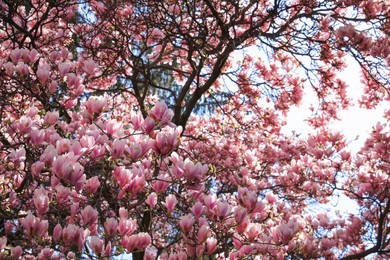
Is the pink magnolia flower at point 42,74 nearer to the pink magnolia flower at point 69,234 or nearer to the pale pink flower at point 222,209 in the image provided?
the pink magnolia flower at point 69,234

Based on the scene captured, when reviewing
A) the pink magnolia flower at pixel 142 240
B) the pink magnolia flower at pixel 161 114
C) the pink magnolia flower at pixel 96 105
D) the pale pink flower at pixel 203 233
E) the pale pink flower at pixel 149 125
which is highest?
the pink magnolia flower at pixel 96 105

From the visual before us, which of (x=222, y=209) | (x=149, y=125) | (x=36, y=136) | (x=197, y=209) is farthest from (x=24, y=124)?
(x=222, y=209)

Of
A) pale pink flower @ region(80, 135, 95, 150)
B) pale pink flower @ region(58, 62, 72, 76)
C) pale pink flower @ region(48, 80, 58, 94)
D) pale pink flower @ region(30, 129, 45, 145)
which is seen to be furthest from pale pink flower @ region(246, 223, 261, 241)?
pale pink flower @ region(58, 62, 72, 76)

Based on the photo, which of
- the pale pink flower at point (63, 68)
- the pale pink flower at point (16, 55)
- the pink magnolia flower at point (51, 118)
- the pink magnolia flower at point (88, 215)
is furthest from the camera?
the pale pink flower at point (63, 68)

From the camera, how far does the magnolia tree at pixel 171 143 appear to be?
6.95ft

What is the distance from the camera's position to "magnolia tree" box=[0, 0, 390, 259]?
2.12m

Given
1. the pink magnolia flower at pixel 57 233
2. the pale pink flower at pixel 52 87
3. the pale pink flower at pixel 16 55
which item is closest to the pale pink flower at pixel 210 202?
the pink magnolia flower at pixel 57 233

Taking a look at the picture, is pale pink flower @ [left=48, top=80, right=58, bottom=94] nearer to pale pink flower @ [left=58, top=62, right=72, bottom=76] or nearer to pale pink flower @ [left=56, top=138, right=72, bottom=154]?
pale pink flower @ [left=58, top=62, right=72, bottom=76]

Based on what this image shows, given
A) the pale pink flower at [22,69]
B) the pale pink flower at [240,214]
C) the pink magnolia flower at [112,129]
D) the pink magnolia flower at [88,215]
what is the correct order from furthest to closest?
1. the pale pink flower at [22,69]
2. the pink magnolia flower at [112,129]
3. the pale pink flower at [240,214]
4. the pink magnolia flower at [88,215]

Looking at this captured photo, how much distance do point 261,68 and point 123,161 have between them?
3928 mm

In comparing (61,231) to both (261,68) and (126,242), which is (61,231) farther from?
(261,68)

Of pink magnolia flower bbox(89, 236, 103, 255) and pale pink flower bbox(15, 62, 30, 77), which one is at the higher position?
pale pink flower bbox(15, 62, 30, 77)

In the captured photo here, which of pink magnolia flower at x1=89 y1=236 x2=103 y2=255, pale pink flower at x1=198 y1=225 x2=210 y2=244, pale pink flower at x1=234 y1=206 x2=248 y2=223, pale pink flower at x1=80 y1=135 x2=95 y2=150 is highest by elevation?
pale pink flower at x1=80 y1=135 x2=95 y2=150

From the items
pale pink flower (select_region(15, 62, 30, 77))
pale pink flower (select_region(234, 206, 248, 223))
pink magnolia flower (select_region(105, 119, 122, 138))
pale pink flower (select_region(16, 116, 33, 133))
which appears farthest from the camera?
pale pink flower (select_region(15, 62, 30, 77))
